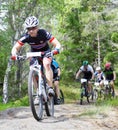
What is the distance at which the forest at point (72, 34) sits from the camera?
28984 millimetres

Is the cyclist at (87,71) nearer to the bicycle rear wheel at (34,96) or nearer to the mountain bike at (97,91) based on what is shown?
the mountain bike at (97,91)

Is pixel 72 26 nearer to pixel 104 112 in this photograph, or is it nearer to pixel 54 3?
pixel 54 3

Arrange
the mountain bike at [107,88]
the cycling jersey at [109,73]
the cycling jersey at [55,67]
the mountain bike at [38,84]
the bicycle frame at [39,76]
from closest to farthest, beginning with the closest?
the mountain bike at [38,84], the bicycle frame at [39,76], the cycling jersey at [55,67], the cycling jersey at [109,73], the mountain bike at [107,88]

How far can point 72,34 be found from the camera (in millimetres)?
34594

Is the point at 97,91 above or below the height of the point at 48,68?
below

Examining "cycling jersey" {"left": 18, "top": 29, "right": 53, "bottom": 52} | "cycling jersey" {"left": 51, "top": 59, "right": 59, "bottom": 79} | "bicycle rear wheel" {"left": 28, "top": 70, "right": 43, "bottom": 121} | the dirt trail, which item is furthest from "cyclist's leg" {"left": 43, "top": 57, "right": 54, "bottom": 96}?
"cycling jersey" {"left": 51, "top": 59, "right": 59, "bottom": 79}

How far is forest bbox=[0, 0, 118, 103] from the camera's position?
95.1ft

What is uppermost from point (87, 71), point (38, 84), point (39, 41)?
point (39, 41)

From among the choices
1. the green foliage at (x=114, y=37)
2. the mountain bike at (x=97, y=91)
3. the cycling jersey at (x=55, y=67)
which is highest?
the green foliage at (x=114, y=37)

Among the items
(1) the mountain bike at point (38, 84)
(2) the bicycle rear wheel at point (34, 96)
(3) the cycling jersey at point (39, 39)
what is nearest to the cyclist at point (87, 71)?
(3) the cycling jersey at point (39, 39)

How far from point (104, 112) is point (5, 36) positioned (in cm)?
2186

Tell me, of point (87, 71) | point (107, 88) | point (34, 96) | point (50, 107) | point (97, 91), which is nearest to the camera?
point (34, 96)

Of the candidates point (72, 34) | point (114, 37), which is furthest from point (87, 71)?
point (72, 34)

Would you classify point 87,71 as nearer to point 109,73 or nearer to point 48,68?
point 109,73
